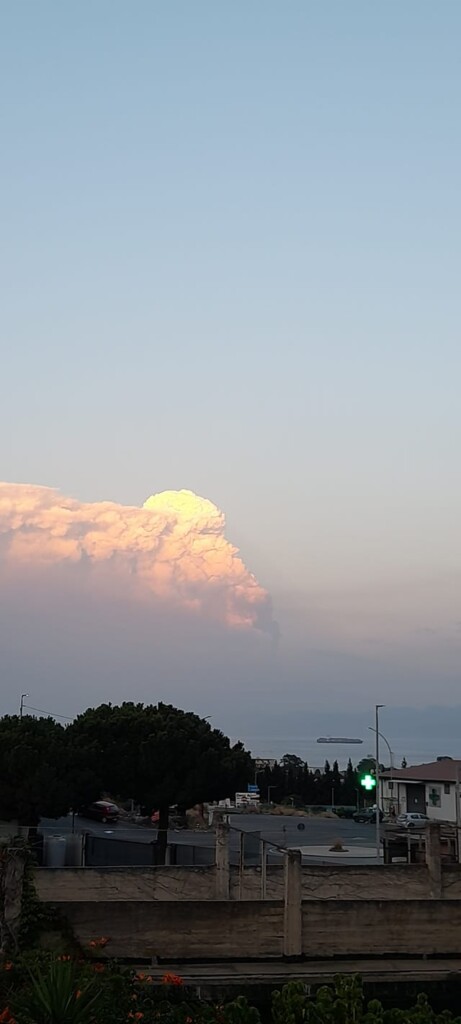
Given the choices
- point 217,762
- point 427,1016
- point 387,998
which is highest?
point 217,762

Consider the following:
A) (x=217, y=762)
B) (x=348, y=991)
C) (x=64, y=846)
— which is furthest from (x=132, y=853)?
(x=348, y=991)

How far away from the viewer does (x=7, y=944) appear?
1947 centimetres

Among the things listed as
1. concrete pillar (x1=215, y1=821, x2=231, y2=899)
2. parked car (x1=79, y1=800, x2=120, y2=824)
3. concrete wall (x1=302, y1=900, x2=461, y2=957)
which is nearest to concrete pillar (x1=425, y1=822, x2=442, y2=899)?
concrete wall (x1=302, y1=900, x2=461, y2=957)

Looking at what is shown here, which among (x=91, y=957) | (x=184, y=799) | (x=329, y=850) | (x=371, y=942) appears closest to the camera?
(x=91, y=957)

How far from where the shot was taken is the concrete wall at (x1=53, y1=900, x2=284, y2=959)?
21.6m

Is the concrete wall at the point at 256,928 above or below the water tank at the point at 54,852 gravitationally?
below

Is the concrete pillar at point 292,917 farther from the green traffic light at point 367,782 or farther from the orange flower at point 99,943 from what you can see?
the green traffic light at point 367,782

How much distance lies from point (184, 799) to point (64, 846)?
853cm

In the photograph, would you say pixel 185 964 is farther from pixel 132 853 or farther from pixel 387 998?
pixel 132 853

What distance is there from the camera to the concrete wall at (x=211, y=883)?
2688 cm

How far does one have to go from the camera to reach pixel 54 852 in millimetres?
33906

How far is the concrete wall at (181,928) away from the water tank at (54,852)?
12544 millimetres

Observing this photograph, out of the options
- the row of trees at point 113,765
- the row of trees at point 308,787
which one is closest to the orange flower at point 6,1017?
the row of trees at point 113,765

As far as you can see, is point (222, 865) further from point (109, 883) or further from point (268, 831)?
point (268, 831)
